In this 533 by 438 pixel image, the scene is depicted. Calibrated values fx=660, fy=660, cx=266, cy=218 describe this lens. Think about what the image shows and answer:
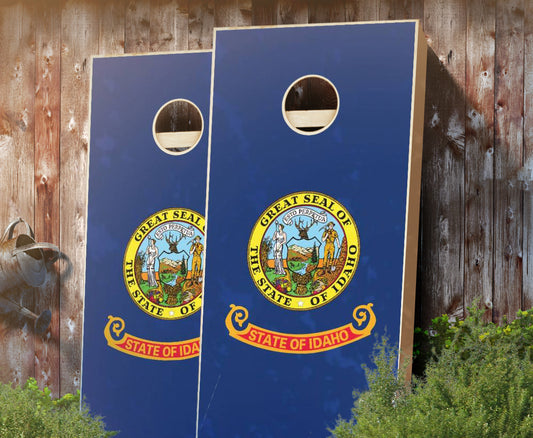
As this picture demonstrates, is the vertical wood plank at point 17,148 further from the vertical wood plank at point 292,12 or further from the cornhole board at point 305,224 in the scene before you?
the vertical wood plank at point 292,12

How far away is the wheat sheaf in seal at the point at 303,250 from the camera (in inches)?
123

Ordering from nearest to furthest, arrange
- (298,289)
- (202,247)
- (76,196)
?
(298,289), (202,247), (76,196)

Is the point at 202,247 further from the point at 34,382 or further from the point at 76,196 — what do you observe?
the point at 34,382

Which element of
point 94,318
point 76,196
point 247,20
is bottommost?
point 94,318

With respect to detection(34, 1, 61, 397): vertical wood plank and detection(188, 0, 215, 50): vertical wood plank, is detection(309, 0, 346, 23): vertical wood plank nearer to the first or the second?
detection(188, 0, 215, 50): vertical wood plank

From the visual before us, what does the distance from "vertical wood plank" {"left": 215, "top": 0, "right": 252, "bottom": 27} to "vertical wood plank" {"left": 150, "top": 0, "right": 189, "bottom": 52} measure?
0.66 ft

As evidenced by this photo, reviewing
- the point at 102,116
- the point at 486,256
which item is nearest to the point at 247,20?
the point at 102,116

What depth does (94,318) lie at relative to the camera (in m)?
3.59

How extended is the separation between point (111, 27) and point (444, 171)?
7.15ft

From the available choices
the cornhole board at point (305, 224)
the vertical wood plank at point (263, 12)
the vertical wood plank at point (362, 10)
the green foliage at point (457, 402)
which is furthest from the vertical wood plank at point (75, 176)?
the green foliage at point (457, 402)

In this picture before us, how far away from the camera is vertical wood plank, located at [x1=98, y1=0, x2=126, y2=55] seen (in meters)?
4.02

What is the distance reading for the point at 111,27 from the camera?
13.3 feet

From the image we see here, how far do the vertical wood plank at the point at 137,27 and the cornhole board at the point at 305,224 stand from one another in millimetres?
807

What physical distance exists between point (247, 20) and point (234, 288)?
1.58 metres
